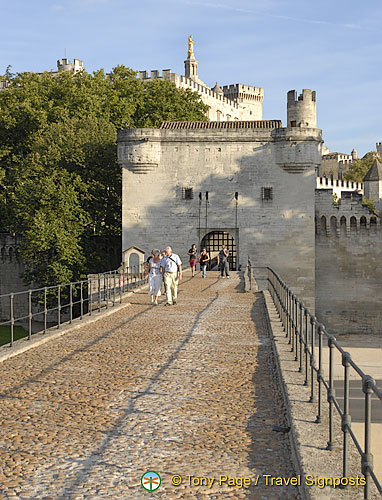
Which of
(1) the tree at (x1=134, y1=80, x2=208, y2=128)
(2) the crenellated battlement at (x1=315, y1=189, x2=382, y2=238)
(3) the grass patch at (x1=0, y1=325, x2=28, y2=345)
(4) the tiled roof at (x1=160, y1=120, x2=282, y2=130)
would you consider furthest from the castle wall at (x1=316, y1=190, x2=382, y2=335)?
(3) the grass patch at (x1=0, y1=325, x2=28, y2=345)

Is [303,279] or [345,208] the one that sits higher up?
[345,208]

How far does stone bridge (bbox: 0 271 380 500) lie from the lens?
16.9ft

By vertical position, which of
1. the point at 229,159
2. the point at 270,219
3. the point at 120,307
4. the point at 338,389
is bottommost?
the point at 338,389

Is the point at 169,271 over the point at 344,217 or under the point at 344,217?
under

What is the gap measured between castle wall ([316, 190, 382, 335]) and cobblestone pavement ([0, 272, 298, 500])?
2712 centimetres

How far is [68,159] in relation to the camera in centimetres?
3872

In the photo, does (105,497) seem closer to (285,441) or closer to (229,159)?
(285,441)

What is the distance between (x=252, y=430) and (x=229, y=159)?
102 ft

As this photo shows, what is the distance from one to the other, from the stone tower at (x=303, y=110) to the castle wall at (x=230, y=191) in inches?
175

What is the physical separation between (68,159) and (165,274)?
23.1 meters

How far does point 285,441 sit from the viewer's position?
6.15m

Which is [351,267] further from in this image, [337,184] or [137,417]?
→ [337,184]

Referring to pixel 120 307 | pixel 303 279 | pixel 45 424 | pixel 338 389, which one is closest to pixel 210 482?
pixel 45 424

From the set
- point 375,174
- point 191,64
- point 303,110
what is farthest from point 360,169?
point 303,110
